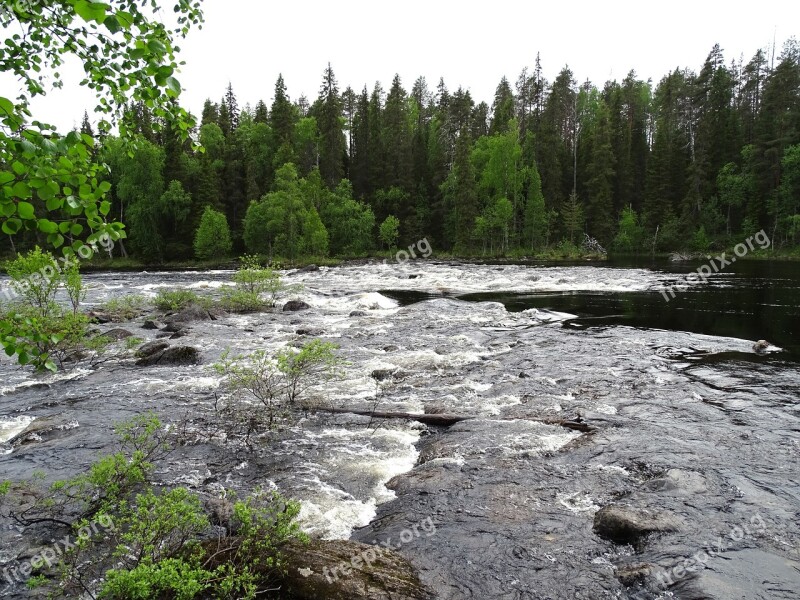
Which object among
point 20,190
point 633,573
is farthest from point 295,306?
point 20,190

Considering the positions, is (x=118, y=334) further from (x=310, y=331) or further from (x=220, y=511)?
(x=220, y=511)

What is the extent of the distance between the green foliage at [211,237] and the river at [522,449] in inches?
1709

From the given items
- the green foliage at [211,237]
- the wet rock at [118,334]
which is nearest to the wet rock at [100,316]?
the wet rock at [118,334]

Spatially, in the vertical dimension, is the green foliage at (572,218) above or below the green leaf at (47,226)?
above

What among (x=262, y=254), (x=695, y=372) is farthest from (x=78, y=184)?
(x=262, y=254)

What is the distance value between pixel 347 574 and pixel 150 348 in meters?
12.3

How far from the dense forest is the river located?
44.8m

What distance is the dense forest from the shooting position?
5897cm

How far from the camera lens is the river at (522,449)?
559 centimetres

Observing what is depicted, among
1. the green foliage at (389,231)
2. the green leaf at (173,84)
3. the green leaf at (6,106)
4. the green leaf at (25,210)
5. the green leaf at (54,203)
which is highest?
the green foliage at (389,231)

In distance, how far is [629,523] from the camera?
5.97 metres

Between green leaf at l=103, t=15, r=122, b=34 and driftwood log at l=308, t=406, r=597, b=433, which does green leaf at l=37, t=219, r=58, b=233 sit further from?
driftwood log at l=308, t=406, r=597, b=433

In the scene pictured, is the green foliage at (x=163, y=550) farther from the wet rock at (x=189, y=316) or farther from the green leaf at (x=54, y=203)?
the wet rock at (x=189, y=316)

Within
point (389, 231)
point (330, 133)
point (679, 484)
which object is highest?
point (330, 133)
